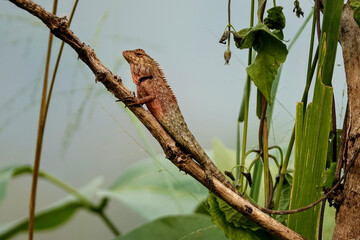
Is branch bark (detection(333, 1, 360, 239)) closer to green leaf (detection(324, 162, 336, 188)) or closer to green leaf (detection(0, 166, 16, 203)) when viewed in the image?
green leaf (detection(324, 162, 336, 188))

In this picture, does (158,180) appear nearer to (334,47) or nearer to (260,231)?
(260,231)

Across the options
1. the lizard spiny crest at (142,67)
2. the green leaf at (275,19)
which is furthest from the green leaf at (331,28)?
the lizard spiny crest at (142,67)

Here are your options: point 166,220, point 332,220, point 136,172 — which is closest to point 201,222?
point 166,220

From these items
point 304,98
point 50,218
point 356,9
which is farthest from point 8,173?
point 356,9

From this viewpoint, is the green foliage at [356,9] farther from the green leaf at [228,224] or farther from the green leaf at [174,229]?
the green leaf at [174,229]

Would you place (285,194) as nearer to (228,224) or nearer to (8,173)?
(228,224)

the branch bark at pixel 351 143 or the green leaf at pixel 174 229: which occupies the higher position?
the branch bark at pixel 351 143
